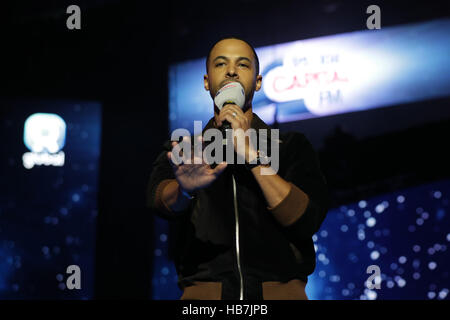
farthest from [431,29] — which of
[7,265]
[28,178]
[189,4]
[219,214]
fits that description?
[7,265]

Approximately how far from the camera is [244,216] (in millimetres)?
1180

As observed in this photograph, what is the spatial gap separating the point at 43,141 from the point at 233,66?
2.25m

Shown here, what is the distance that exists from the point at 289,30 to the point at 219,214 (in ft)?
6.55

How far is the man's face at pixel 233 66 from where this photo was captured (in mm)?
1298

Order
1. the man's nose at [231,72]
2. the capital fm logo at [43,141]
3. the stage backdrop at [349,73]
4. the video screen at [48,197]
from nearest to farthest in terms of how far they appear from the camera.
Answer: the man's nose at [231,72] < the stage backdrop at [349,73] < the video screen at [48,197] < the capital fm logo at [43,141]

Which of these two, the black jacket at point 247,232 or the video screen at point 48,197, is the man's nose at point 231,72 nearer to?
the black jacket at point 247,232

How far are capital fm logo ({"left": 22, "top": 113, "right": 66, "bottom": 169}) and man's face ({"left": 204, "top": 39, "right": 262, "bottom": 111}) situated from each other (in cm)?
214

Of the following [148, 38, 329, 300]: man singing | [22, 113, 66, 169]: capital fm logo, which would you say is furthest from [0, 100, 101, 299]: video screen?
[148, 38, 329, 300]: man singing

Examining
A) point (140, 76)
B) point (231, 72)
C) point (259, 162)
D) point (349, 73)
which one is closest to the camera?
point (259, 162)

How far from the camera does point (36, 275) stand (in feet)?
10.0

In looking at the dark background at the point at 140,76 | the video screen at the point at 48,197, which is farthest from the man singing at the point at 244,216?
the video screen at the point at 48,197

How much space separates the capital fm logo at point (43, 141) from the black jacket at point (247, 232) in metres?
2.16

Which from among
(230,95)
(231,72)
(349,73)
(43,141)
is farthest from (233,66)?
(43,141)

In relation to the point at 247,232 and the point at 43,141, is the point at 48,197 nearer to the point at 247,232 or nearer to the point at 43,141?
the point at 43,141
